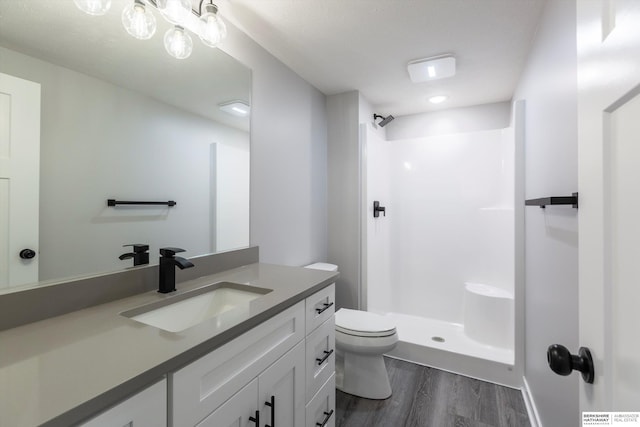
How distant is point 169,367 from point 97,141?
83 centimetres

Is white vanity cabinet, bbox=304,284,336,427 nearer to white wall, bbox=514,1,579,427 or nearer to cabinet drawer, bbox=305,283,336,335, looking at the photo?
cabinet drawer, bbox=305,283,336,335

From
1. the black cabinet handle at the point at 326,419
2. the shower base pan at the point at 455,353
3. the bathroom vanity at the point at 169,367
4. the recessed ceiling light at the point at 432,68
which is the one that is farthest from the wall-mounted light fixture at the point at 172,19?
the shower base pan at the point at 455,353

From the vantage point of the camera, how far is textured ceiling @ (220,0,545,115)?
4.82ft

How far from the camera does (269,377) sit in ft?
3.09

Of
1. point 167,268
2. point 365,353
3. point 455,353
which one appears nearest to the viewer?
point 167,268

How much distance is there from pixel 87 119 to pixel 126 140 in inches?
5.2

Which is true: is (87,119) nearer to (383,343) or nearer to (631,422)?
(631,422)

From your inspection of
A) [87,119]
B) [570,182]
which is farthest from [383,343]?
[87,119]

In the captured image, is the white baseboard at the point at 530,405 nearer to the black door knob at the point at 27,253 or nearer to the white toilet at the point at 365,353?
the white toilet at the point at 365,353

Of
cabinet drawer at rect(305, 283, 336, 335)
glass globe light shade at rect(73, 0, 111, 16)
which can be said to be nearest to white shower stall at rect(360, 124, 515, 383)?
cabinet drawer at rect(305, 283, 336, 335)

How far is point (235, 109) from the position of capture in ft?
5.32

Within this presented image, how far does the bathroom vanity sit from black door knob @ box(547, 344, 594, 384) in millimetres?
743

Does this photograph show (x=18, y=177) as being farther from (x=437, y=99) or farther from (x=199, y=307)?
(x=437, y=99)

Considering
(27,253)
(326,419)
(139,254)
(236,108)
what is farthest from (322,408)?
(236,108)
